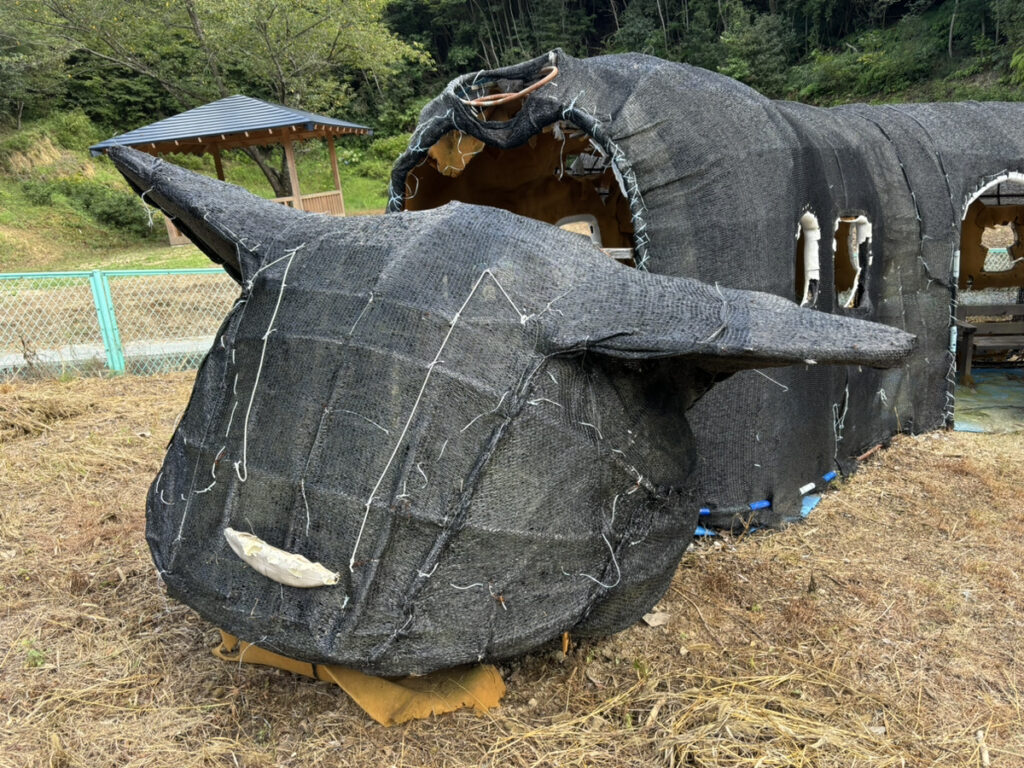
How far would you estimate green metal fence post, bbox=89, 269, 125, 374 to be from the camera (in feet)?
26.4

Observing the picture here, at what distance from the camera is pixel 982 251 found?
872cm

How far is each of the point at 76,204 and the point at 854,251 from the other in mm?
20897

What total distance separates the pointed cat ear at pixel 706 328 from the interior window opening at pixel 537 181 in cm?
187

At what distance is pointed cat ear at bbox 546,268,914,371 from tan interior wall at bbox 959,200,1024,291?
26.6 ft

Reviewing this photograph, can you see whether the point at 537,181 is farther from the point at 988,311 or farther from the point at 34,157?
the point at 34,157

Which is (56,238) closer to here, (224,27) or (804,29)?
(224,27)

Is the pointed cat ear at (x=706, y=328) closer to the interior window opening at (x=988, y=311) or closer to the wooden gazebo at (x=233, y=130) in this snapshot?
the interior window opening at (x=988, y=311)

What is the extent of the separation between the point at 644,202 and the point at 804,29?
27897mm

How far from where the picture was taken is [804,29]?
26406mm

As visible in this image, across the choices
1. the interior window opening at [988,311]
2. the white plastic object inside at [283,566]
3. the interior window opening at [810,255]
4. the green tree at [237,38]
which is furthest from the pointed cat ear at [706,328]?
the green tree at [237,38]

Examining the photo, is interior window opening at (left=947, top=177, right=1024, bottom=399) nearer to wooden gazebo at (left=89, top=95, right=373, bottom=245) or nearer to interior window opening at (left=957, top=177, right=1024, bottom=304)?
interior window opening at (left=957, top=177, right=1024, bottom=304)

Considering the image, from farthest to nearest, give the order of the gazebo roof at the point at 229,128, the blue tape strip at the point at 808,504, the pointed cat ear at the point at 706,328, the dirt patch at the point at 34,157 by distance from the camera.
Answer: the dirt patch at the point at 34,157
the gazebo roof at the point at 229,128
the blue tape strip at the point at 808,504
the pointed cat ear at the point at 706,328

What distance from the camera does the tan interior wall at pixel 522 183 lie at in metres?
4.75

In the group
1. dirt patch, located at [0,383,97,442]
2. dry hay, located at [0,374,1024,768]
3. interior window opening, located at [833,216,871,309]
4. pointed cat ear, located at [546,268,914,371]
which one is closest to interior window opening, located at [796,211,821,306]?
interior window opening, located at [833,216,871,309]
